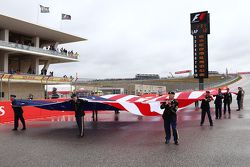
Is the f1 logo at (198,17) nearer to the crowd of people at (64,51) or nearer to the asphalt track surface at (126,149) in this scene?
the asphalt track surface at (126,149)

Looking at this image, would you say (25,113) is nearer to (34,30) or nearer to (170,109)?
(170,109)

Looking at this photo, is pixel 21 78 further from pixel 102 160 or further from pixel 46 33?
pixel 102 160

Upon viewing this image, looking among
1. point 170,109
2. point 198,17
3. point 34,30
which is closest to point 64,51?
point 34,30

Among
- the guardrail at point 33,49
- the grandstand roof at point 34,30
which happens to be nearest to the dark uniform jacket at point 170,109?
the grandstand roof at point 34,30

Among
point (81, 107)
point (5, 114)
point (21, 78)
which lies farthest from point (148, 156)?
point (21, 78)

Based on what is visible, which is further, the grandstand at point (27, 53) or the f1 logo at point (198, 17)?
the grandstand at point (27, 53)

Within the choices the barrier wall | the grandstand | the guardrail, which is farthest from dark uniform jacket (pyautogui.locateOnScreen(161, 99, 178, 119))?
the guardrail

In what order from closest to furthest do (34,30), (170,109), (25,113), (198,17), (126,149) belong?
(126,149) < (170,109) < (25,113) < (198,17) < (34,30)

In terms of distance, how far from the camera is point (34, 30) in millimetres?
44594

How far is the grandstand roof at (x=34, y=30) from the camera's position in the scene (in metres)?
39.8

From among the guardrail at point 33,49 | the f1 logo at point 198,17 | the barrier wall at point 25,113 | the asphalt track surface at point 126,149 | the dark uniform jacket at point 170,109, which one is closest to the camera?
the asphalt track surface at point 126,149

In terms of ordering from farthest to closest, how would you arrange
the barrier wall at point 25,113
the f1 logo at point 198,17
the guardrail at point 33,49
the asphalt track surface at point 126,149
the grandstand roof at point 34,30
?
the grandstand roof at point 34,30, the guardrail at point 33,49, the f1 logo at point 198,17, the barrier wall at point 25,113, the asphalt track surface at point 126,149

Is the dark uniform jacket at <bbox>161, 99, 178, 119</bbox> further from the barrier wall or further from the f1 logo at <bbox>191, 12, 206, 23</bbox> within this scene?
the f1 logo at <bbox>191, 12, 206, 23</bbox>

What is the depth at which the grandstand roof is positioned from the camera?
3981cm
